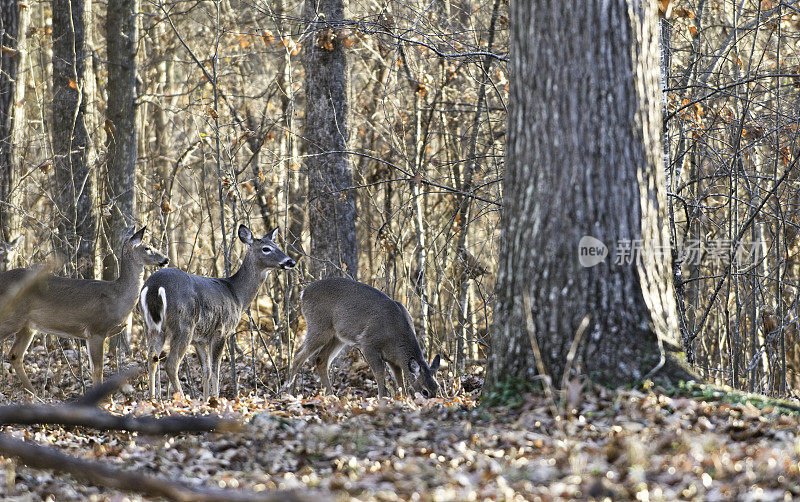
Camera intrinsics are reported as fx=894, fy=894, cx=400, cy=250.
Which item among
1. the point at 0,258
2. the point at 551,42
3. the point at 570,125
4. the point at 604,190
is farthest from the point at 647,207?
the point at 0,258

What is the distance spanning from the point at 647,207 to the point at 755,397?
1.38 metres

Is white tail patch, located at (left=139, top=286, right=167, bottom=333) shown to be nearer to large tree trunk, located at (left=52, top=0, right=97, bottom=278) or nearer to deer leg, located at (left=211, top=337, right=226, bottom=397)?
deer leg, located at (left=211, top=337, right=226, bottom=397)

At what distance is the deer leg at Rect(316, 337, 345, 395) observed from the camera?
398 inches

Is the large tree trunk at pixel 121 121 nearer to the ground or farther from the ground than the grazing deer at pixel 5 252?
farther from the ground

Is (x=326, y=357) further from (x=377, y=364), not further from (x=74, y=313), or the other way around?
(x=74, y=313)

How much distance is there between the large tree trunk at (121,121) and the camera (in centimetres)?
1299

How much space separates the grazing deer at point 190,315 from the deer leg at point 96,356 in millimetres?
712

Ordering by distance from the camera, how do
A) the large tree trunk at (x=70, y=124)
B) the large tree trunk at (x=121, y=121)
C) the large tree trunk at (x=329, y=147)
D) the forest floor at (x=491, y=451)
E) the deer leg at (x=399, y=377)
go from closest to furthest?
1. the forest floor at (x=491, y=451)
2. the deer leg at (x=399, y=377)
3. the large tree trunk at (x=329, y=147)
4. the large tree trunk at (x=70, y=124)
5. the large tree trunk at (x=121, y=121)

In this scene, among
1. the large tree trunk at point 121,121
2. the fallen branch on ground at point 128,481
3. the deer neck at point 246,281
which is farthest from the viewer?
the large tree trunk at point 121,121

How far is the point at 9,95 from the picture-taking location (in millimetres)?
11188

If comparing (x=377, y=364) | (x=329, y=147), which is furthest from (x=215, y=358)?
(x=329, y=147)

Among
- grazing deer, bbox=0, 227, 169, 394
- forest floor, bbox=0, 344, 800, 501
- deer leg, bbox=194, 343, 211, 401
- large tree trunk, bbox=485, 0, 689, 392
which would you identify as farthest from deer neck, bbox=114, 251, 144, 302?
large tree trunk, bbox=485, 0, 689, 392

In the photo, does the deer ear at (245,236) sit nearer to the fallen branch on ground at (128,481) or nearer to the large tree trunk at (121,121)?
the large tree trunk at (121,121)

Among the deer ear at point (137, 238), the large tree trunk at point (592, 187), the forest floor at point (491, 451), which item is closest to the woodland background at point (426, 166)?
the deer ear at point (137, 238)
